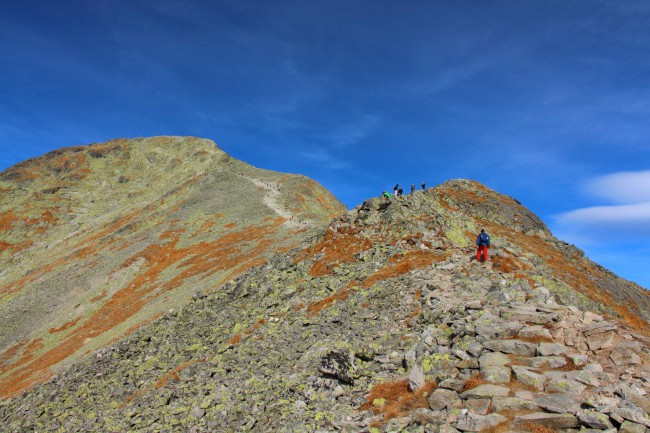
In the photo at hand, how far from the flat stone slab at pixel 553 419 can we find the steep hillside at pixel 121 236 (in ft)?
114

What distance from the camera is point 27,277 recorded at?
3260 inches

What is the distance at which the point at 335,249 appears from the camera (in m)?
33.1

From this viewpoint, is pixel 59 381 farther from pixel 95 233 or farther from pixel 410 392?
pixel 95 233

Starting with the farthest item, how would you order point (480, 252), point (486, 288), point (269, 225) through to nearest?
point (269, 225)
point (480, 252)
point (486, 288)

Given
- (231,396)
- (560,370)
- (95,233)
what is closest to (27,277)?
(95,233)

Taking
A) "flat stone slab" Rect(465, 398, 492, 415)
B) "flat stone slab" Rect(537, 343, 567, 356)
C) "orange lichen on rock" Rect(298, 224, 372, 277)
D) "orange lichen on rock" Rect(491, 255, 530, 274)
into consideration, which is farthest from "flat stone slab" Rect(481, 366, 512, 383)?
"orange lichen on rock" Rect(298, 224, 372, 277)

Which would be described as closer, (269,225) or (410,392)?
(410,392)

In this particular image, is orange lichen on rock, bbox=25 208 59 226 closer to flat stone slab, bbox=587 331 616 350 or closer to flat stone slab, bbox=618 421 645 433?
flat stone slab, bbox=587 331 616 350

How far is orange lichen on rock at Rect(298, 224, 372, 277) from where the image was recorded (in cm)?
3102

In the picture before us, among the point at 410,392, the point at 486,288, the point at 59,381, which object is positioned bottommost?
the point at 59,381

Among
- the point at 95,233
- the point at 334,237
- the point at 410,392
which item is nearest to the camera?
the point at 410,392

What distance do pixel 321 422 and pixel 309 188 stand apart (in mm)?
88184

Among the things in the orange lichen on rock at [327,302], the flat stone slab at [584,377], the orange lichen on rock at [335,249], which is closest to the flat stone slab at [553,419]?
the flat stone slab at [584,377]

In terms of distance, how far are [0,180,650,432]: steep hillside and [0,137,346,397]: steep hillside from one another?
13422 millimetres
